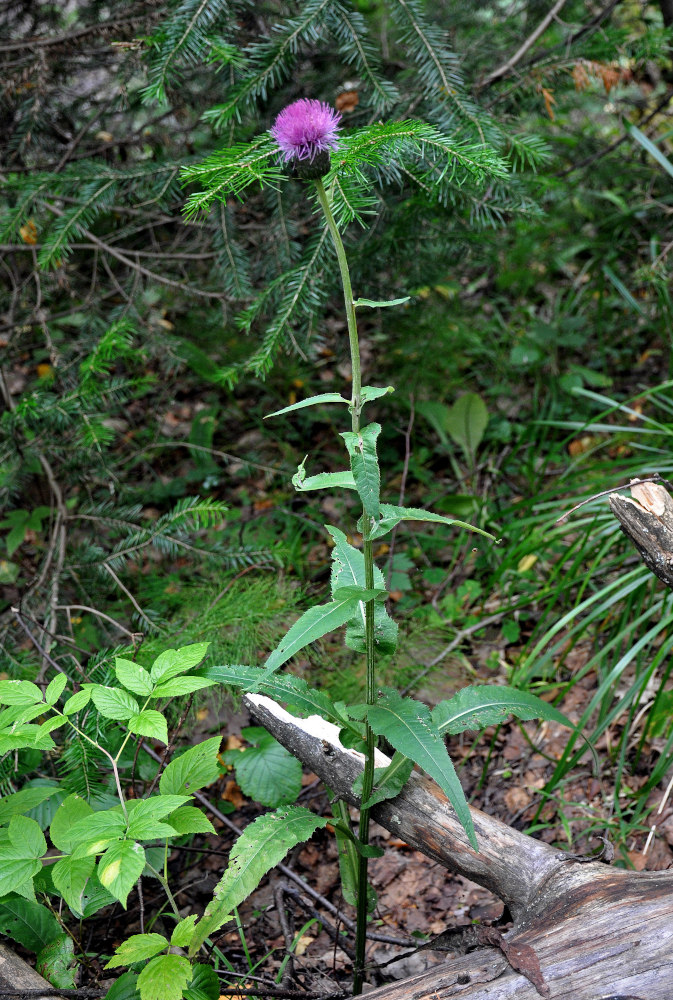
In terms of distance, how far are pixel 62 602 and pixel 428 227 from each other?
1.84m

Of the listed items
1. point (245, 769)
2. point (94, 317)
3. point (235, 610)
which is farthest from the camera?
point (94, 317)

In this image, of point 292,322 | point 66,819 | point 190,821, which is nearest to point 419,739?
point 190,821

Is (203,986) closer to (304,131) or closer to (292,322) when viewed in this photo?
(304,131)

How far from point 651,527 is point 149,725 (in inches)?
39.9

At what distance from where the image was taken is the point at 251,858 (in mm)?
1223

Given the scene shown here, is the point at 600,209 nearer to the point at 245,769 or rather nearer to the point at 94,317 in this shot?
the point at 94,317

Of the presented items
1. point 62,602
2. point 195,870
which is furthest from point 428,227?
point 195,870

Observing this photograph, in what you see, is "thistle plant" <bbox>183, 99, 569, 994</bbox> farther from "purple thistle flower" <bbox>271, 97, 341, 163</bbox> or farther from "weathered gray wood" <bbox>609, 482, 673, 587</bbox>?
"weathered gray wood" <bbox>609, 482, 673, 587</bbox>

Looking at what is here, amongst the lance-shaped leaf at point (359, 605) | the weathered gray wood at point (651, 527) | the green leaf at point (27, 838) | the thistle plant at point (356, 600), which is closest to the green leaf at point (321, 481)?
the thistle plant at point (356, 600)

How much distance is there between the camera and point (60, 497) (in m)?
2.56

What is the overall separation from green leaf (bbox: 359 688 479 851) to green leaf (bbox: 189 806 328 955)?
237mm

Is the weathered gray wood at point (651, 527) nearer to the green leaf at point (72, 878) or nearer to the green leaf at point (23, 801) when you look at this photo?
the green leaf at point (72, 878)

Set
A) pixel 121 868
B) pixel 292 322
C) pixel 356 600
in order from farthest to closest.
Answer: pixel 292 322, pixel 356 600, pixel 121 868

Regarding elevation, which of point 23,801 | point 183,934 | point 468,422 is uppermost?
point 23,801
